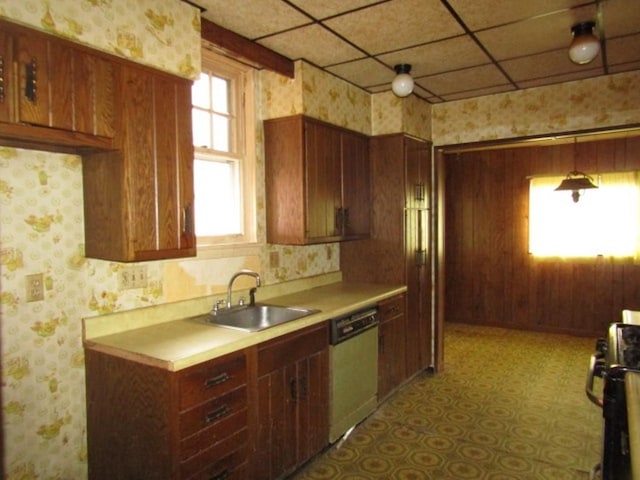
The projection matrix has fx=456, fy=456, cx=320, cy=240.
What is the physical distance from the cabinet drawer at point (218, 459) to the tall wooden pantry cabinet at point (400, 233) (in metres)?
2.01

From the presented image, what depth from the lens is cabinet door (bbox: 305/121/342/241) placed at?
3113 millimetres

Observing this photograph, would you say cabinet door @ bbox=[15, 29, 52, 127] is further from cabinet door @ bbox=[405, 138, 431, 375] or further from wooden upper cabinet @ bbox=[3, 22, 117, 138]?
cabinet door @ bbox=[405, 138, 431, 375]

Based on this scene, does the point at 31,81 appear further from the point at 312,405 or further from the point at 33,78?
the point at 312,405

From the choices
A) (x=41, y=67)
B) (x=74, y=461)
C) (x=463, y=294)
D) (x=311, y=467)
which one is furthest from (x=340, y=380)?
(x=463, y=294)

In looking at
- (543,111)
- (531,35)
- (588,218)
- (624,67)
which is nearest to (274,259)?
(531,35)

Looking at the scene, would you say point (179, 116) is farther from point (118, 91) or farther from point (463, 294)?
point (463, 294)

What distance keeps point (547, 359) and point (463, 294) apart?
1747 mm

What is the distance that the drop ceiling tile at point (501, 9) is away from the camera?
232 centimetres

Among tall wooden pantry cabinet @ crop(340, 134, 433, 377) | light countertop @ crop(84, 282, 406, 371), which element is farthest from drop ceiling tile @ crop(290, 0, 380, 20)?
light countertop @ crop(84, 282, 406, 371)

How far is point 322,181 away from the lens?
3.25 meters

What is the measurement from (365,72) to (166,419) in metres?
2.68

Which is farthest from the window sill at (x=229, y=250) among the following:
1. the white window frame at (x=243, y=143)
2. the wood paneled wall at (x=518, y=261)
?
the wood paneled wall at (x=518, y=261)

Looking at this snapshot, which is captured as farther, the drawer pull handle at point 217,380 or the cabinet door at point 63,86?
the drawer pull handle at point 217,380

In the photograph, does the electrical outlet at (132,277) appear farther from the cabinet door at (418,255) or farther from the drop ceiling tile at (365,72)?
the cabinet door at (418,255)
